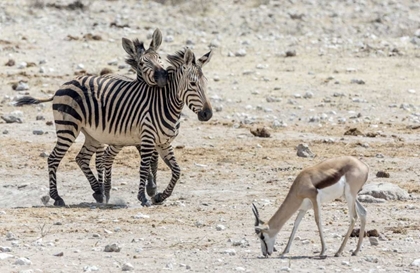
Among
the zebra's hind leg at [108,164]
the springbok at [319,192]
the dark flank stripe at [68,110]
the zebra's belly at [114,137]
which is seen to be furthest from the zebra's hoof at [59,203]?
the springbok at [319,192]

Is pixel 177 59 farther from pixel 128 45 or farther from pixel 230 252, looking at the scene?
pixel 230 252

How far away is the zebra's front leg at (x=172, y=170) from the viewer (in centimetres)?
1380

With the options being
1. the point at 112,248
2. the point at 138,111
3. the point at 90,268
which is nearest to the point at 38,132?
the point at 138,111

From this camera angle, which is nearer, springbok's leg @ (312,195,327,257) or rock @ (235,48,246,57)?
springbok's leg @ (312,195,327,257)

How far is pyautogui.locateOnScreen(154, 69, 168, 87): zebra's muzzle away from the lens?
45.9 feet

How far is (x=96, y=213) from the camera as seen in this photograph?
12.8 metres

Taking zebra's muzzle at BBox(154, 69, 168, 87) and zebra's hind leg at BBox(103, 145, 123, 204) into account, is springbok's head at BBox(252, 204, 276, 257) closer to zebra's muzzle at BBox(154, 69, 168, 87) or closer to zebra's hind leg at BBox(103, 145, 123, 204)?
zebra's muzzle at BBox(154, 69, 168, 87)

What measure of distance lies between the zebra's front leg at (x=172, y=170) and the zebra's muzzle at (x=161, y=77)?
82cm

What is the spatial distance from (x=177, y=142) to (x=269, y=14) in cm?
1362

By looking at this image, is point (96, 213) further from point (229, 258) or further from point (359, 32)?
point (359, 32)

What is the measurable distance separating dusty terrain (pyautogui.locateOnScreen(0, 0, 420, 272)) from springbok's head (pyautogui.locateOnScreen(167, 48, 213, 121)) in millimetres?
1201

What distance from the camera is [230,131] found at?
18.9 meters

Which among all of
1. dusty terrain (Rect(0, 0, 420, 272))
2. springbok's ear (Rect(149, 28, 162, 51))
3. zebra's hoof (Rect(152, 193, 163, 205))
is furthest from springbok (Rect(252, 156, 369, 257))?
springbok's ear (Rect(149, 28, 162, 51))

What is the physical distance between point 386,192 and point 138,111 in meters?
3.34
